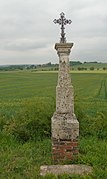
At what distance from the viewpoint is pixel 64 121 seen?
5809mm

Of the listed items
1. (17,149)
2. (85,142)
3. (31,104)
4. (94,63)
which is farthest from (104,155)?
(94,63)

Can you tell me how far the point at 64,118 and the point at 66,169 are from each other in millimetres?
1057

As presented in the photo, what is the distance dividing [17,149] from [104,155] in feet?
7.39

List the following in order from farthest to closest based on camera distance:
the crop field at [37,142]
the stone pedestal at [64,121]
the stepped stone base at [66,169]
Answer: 1. the stone pedestal at [64,121]
2. the crop field at [37,142]
3. the stepped stone base at [66,169]

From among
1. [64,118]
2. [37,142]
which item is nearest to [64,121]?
[64,118]

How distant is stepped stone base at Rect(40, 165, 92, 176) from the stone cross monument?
0.34 meters

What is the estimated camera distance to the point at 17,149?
23.1 ft

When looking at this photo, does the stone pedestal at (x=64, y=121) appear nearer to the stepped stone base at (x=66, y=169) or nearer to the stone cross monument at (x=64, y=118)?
the stone cross monument at (x=64, y=118)

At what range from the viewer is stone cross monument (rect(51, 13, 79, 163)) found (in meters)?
5.78

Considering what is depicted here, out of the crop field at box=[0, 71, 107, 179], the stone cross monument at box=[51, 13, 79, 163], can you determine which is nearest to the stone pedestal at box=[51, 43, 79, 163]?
the stone cross monument at box=[51, 13, 79, 163]

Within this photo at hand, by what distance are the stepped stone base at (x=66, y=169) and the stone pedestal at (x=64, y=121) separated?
34 cm

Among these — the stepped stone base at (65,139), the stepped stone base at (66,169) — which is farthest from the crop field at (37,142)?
the stepped stone base at (65,139)

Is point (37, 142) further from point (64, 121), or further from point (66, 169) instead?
point (66, 169)

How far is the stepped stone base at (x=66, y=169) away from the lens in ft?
17.3
